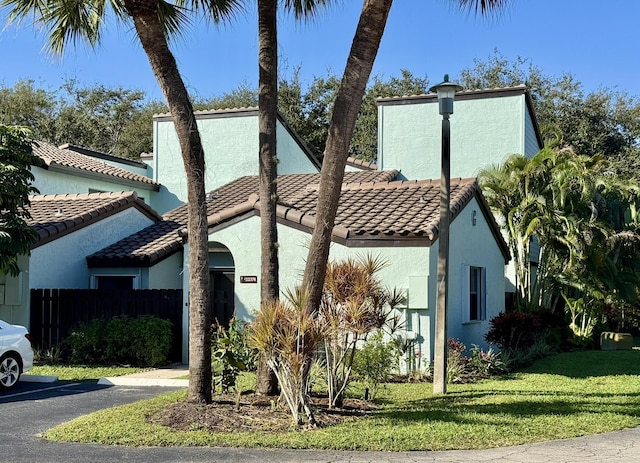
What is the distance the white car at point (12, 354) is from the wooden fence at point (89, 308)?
353 centimetres

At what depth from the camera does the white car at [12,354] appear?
13.2 m

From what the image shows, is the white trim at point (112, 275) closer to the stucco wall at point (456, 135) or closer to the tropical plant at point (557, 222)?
the stucco wall at point (456, 135)

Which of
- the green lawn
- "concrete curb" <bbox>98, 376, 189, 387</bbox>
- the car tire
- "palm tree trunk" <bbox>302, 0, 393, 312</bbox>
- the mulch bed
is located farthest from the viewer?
"concrete curb" <bbox>98, 376, 189, 387</bbox>

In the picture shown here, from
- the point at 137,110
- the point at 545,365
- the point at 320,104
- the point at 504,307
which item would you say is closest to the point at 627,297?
the point at 504,307

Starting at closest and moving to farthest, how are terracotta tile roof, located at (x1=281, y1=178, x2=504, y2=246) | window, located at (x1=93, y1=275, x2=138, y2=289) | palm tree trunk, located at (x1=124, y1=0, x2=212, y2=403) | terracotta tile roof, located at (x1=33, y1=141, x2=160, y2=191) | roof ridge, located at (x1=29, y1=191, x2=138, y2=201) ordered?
palm tree trunk, located at (x1=124, y1=0, x2=212, y2=403)
terracotta tile roof, located at (x1=281, y1=178, x2=504, y2=246)
window, located at (x1=93, y1=275, x2=138, y2=289)
roof ridge, located at (x1=29, y1=191, x2=138, y2=201)
terracotta tile roof, located at (x1=33, y1=141, x2=160, y2=191)

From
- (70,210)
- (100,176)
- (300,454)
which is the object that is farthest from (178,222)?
(300,454)

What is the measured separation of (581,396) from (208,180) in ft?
57.8

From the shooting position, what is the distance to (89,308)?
17.5m

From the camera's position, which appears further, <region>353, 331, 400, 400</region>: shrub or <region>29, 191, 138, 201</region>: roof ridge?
<region>29, 191, 138, 201</region>: roof ridge

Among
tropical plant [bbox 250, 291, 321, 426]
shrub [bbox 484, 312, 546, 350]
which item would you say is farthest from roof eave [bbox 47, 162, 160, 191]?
tropical plant [bbox 250, 291, 321, 426]

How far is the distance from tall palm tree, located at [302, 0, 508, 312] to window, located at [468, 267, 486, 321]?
7987 mm

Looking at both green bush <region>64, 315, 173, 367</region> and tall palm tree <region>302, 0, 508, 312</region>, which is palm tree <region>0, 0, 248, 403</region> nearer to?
tall palm tree <region>302, 0, 508, 312</region>

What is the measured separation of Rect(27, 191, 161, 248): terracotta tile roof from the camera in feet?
60.2

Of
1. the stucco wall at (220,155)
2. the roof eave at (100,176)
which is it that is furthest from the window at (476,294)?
the roof eave at (100,176)
